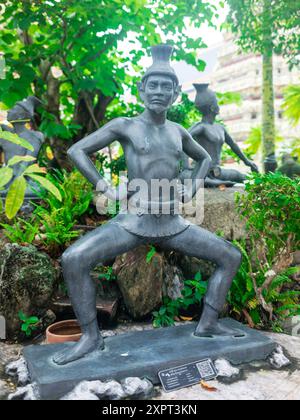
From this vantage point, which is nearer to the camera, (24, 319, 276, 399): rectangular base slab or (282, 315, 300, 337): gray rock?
(24, 319, 276, 399): rectangular base slab

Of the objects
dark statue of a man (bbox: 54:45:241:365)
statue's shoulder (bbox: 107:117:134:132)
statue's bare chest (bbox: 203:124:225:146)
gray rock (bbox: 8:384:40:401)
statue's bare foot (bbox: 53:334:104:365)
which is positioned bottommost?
gray rock (bbox: 8:384:40:401)

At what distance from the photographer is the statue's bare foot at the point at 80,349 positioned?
296 centimetres

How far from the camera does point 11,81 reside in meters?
5.64

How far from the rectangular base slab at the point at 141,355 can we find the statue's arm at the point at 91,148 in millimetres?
1355

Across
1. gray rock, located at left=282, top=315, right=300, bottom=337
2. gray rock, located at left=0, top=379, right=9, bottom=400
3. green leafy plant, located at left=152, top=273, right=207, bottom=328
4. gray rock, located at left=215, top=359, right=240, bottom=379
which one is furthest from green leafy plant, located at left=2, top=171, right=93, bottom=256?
gray rock, located at left=282, top=315, right=300, bottom=337

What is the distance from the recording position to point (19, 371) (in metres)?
3.05

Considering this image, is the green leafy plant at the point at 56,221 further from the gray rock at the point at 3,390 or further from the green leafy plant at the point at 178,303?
the gray rock at the point at 3,390

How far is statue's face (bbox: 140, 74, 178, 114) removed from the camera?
10.7 ft

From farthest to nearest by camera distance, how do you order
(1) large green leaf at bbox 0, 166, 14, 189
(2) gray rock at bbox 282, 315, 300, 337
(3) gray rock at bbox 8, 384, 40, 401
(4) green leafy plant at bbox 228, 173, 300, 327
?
1. (2) gray rock at bbox 282, 315, 300, 337
2. (4) green leafy plant at bbox 228, 173, 300, 327
3. (3) gray rock at bbox 8, 384, 40, 401
4. (1) large green leaf at bbox 0, 166, 14, 189

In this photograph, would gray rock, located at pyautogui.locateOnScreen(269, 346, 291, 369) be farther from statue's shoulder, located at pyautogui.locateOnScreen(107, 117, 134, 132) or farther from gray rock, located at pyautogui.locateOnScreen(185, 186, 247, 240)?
statue's shoulder, located at pyautogui.locateOnScreen(107, 117, 134, 132)

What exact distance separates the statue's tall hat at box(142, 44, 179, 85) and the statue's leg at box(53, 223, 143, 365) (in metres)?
1.41

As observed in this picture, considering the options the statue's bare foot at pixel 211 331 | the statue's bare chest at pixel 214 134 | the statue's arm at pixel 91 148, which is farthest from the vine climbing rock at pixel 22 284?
the statue's bare chest at pixel 214 134

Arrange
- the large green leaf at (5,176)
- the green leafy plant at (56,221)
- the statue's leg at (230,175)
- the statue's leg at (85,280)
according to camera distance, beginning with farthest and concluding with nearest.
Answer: the statue's leg at (230,175) → the green leafy plant at (56,221) → the statue's leg at (85,280) → the large green leaf at (5,176)

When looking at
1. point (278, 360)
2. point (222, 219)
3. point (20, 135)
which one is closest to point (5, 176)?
point (278, 360)
